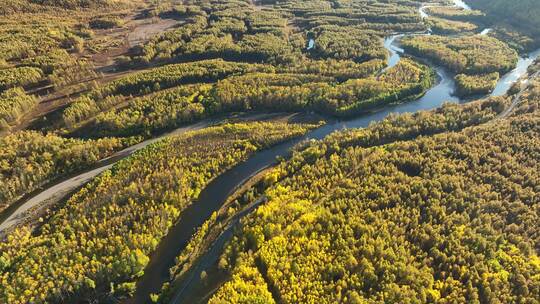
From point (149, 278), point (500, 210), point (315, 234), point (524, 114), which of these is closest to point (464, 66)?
point (524, 114)

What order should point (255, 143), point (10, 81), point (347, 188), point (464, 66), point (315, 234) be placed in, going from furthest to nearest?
point (464, 66) → point (10, 81) → point (255, 143) → point (347, 188) → point (315, 234)

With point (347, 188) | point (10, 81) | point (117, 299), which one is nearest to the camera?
point (117, 299)

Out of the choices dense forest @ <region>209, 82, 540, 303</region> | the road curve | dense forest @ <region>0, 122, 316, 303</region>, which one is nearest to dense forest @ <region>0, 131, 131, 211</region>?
the road curve

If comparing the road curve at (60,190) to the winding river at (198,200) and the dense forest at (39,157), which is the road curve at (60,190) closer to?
the winding river at (198,200)

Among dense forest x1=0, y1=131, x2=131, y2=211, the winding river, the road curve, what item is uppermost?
dense forest x1=0, y1=131, x2=131, y2=211

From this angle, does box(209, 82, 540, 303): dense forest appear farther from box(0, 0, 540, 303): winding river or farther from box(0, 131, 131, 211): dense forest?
box(0, 131, 131, 211): dense forest

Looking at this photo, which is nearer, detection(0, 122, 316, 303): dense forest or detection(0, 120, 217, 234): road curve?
detection(0, 122, 316, 303): dense forest

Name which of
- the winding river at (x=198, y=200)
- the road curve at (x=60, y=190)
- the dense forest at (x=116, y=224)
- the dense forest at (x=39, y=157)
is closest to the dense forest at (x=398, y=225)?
the winding river at (x=198, y=200)

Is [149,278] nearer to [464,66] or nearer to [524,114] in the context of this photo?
[524,114]
